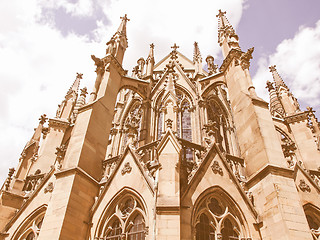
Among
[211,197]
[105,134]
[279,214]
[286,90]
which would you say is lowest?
[279,214]

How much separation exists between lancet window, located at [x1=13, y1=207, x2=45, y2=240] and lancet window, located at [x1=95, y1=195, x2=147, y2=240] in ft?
12.3

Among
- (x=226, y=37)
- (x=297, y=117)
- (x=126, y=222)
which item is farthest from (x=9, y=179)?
(x=297, y=117)

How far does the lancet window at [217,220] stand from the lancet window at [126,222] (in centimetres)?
168

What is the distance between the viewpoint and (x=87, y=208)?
9219 mm

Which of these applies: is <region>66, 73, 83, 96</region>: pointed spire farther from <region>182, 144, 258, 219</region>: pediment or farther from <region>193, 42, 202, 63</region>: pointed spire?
<region>182, 144, 258, 219</region>: pediment

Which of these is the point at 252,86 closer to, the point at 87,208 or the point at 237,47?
the point at 237,47

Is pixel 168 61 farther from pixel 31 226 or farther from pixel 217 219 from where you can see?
pixel 217 219

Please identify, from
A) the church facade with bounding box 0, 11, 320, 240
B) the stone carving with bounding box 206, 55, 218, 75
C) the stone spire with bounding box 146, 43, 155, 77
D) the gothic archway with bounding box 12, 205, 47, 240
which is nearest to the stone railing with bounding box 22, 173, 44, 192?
the church facade with bounding box 0, 11, 320, 240

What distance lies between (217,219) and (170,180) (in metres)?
1.98

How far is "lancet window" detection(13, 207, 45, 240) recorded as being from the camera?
35.3ft

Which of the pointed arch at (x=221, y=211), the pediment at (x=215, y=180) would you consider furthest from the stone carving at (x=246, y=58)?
the pointed arch at (x=221, y=211)

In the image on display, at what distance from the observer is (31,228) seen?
10820 mm

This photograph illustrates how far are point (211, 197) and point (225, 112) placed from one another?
9.45 meters

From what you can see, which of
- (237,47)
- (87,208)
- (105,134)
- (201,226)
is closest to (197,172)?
(201,226)
